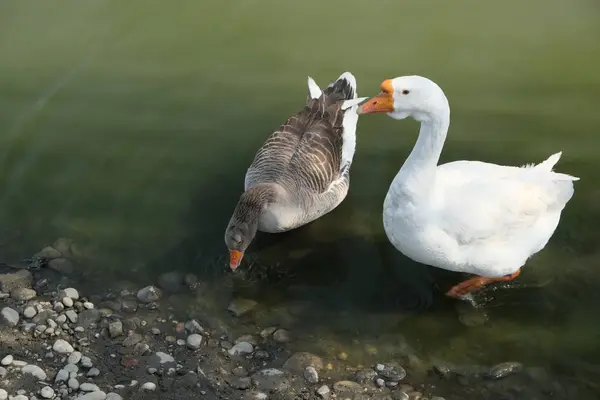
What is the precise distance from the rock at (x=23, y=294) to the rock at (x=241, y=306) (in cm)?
159

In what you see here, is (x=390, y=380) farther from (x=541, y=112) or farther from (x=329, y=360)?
(x=541, y=112)

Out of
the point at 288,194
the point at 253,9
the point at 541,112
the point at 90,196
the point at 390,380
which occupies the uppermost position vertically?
the point at 253,9

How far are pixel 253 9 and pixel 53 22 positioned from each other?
2575 mm

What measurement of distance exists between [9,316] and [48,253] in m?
0.91

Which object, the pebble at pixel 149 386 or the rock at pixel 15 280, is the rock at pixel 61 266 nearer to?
the rock at pixel 15 280

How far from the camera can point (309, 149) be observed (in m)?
5.64

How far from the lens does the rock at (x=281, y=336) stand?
190 inches

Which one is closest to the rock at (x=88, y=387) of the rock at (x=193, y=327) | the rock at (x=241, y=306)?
Result: the rock at (x=193, y=327)

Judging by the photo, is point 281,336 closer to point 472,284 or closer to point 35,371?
point 472,284

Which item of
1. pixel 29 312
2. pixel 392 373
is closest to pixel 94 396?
pixel 29 312

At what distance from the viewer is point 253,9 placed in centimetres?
813

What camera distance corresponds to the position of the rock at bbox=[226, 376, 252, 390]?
4336 millimetres

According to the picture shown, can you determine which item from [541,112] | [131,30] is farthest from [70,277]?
[541,112]

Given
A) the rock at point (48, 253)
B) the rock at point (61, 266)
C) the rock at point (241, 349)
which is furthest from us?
the rock at point (48, 253)
